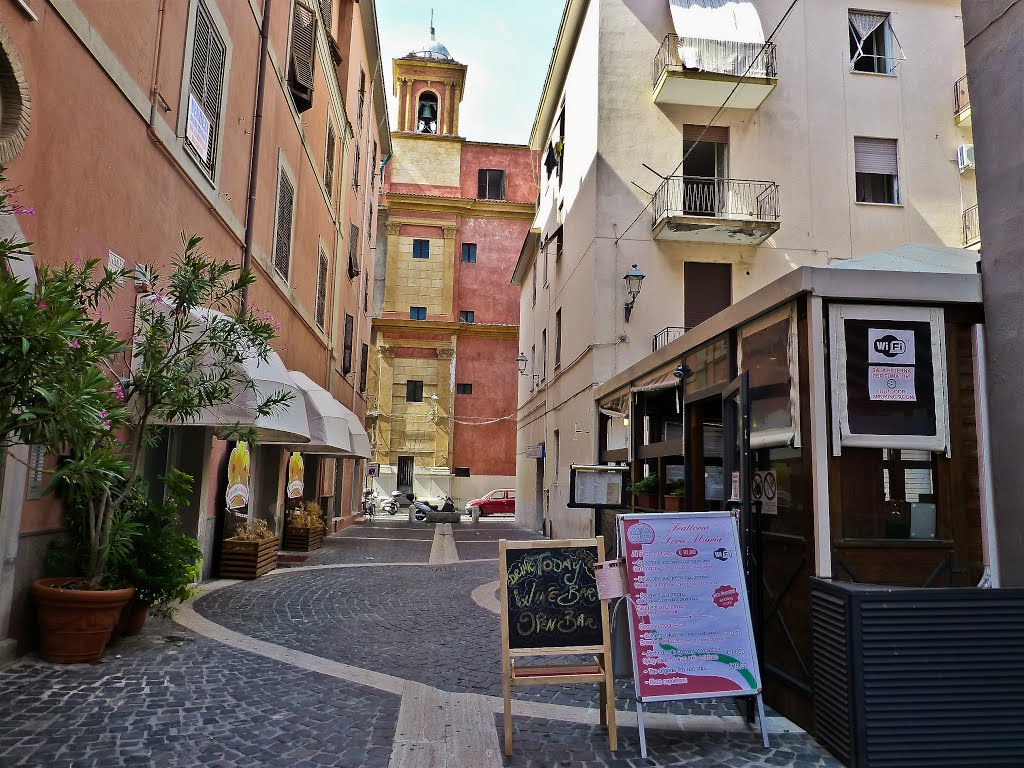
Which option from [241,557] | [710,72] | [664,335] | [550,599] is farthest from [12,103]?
[710,72]

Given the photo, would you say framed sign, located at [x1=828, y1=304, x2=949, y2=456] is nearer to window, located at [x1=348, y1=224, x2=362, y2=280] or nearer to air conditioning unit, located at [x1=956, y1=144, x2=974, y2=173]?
air conditioning unit, located at [x1=956, y1=144, x2=974, y2=173]

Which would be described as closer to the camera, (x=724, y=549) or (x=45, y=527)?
(x=724, y=549)

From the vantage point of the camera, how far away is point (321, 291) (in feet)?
58.9

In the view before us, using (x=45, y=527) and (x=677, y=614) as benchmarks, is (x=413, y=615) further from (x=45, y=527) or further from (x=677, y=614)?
(x=677, y=614)

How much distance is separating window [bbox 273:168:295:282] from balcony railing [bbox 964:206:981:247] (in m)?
14.6

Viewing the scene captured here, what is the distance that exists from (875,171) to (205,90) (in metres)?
14.8

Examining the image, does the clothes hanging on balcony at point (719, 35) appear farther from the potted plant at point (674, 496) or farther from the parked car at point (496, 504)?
the parked car at point (496, 504)

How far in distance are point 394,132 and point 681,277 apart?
81.4 feet

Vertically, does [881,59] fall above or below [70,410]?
above

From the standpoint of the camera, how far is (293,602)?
9.09 m

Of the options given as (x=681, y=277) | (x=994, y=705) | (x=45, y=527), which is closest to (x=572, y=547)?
(x=994, y=705)

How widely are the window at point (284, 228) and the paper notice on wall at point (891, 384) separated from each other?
10383 millimetres

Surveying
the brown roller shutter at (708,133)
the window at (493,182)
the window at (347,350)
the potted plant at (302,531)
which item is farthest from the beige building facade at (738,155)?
the window at (493,182)

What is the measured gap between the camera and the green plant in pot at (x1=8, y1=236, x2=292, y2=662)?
3557 mm
